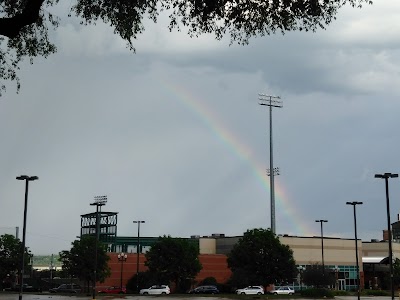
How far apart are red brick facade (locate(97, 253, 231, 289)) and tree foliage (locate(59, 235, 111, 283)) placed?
581 inches

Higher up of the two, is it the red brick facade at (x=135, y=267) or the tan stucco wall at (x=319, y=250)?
the tan stucco wall at (x=319, y=250)


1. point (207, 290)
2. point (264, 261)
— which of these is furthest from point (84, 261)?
point (264, 261)

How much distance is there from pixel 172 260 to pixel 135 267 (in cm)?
2107

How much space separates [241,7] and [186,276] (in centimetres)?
7072

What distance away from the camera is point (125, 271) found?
98.8 metres

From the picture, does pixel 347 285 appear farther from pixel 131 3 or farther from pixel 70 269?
pixel 131 3

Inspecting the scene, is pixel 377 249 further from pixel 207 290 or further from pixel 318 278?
pixel 207 290

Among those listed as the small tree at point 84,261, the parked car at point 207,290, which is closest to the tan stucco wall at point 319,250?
the parked car at point 207,290

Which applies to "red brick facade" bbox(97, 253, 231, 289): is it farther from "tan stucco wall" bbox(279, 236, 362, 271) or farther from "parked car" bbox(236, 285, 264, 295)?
"parked car" bbox(236, 285, 264, 295)

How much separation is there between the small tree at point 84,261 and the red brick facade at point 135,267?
48.4 ft

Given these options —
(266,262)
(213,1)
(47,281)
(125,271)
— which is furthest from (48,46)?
(47,281)

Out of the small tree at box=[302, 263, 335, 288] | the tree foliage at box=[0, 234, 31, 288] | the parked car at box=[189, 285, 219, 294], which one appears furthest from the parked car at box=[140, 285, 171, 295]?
the small tree at box=[302, 263, 335, 288]

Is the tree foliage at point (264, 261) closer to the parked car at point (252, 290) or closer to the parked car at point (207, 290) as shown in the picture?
the parked car at point (252, 290)

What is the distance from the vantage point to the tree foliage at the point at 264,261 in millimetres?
77500
